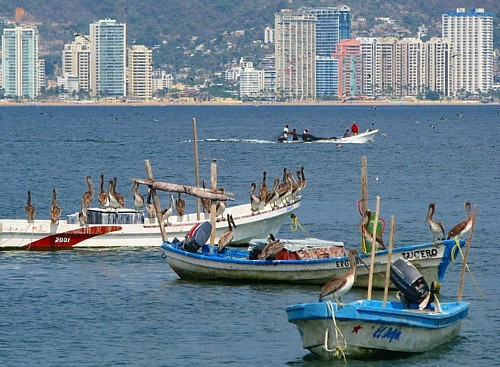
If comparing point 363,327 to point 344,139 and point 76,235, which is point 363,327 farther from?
point 344,139

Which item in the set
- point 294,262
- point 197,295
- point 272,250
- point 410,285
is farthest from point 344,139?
point 410,285

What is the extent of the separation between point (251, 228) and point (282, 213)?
5.06 ft

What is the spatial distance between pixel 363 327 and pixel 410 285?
1.70m

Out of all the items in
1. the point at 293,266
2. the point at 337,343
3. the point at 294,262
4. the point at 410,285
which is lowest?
the point at 337,343

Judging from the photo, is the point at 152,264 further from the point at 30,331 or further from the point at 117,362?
the point at 117,362

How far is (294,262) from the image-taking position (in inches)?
1511

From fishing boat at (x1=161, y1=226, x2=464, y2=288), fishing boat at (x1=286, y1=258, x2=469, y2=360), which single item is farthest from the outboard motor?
fishing boat at (x1=286, y1=258, x2=469, y2=360)

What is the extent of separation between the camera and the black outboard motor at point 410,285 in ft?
101

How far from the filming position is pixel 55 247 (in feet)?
153

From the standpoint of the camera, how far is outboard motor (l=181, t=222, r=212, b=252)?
4006cm

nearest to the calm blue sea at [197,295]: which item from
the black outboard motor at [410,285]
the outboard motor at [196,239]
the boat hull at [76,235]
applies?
the boat hull at [76,235]

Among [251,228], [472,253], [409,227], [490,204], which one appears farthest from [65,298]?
[490,204]

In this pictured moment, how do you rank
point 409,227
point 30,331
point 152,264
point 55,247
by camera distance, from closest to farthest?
point 30,331, point 152,264, point 55,247, point 409,227

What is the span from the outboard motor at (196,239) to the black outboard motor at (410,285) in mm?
9842
